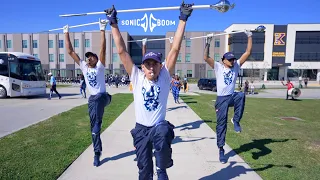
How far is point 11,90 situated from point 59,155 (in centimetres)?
1390

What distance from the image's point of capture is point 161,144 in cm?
265

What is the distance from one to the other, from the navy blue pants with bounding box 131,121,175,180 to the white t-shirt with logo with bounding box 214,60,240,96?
7.43ft

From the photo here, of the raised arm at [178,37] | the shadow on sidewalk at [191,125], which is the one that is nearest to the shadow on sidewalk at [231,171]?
the raised arm at [178,37]

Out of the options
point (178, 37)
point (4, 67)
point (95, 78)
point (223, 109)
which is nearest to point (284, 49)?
point (4, 67)

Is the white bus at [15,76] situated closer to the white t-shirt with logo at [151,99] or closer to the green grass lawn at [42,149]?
the green grass lawn at [42,149]

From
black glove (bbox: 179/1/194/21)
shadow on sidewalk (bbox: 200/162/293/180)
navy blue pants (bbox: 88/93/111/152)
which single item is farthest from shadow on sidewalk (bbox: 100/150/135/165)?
black glove (bbox: 179/1/194/21)

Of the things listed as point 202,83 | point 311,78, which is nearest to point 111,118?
point 202,83

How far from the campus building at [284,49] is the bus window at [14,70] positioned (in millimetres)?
55054

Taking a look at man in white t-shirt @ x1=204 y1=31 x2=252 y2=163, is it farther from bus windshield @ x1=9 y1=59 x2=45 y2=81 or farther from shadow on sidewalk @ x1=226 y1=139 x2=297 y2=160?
bus windshield @ x1=9 y1=59 x2=45 y2=81

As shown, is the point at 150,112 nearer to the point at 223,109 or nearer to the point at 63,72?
the point at 223,109

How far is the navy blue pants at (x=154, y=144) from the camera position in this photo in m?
2.65

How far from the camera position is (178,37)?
299 cm

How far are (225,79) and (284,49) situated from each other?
6905cm

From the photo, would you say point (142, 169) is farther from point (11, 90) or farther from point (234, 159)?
point (11, 90)
